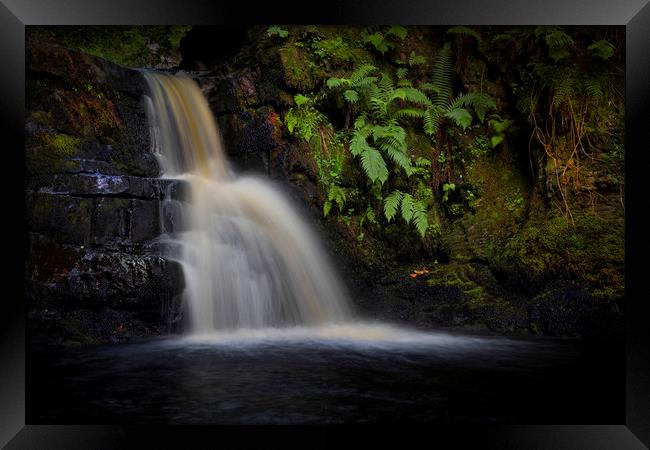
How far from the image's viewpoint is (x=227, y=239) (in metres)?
6.17

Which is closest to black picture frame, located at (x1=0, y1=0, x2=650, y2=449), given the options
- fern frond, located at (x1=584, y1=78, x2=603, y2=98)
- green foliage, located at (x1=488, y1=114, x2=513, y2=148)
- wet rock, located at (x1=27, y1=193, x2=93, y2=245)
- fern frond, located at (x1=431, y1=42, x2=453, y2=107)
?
wet rock, located at (x1=27, y1=193, x2=93, y2=245)

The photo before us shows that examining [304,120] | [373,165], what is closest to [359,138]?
[373,165]

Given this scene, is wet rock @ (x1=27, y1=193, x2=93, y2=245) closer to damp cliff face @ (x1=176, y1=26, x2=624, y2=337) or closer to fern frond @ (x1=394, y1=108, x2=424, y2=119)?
damp cliff face @ (x1=176, y1=26, x2=624, y2=337)

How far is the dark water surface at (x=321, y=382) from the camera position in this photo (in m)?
3.07

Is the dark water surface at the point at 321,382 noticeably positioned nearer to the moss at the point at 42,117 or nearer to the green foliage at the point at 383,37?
the moss at the point at 42,117

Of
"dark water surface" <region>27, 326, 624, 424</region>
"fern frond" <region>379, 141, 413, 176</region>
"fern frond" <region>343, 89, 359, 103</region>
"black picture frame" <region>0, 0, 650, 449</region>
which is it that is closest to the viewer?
"black picture frame" <region>0, 0, 650, 449</region>

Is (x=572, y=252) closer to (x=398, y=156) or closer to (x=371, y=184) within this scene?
(x=398, y=156)

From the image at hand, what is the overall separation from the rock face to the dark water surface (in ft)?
1.41

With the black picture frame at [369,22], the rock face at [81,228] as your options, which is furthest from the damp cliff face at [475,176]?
the black picture frame at [369,22]

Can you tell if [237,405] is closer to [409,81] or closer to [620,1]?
[620,1]

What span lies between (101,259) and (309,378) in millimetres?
2584

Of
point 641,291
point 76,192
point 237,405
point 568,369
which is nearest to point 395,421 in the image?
point 237,405

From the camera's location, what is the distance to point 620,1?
9.89 ft

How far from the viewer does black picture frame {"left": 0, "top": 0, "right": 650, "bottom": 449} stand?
9.21ft
